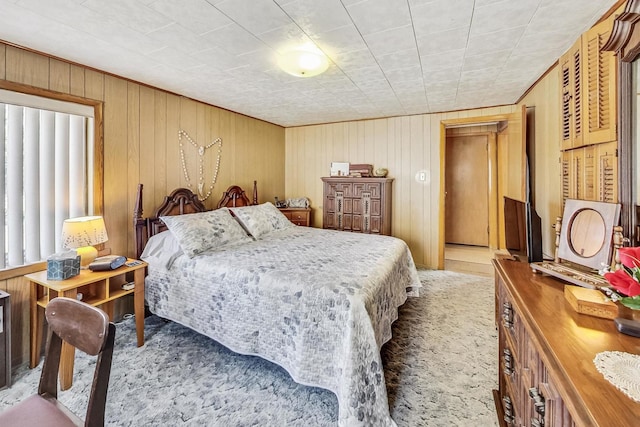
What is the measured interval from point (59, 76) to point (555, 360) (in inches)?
139

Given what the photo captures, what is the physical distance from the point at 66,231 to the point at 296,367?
1.97m

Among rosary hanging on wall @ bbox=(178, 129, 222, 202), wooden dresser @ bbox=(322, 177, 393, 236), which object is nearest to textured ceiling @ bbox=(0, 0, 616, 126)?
rosary hanging on wall @ bbox=(178, 129, 222, 202)

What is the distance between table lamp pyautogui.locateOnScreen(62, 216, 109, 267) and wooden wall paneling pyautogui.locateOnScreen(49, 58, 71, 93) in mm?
1101

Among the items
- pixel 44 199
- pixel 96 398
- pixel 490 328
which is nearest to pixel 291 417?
pixel 96 398

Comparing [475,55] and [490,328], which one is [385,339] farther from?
[475,55]

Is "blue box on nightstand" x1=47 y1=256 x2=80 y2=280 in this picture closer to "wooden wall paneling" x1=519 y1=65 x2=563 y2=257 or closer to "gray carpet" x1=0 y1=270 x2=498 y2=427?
"gray carpet" x1=0 y1=270 x2=498 y2=427

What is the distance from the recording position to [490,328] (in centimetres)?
266

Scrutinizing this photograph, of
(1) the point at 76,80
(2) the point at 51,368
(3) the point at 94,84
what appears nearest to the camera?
(2) the point at 51,368

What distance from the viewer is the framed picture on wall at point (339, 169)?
16.0ft

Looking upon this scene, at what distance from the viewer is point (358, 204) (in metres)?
4.55

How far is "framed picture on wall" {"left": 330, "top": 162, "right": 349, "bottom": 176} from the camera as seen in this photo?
4891mm

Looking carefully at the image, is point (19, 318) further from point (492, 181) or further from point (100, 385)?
point (492, 181)

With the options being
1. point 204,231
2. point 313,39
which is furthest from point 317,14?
point 204,231

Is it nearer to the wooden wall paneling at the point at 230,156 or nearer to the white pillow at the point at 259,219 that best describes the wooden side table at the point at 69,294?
the white pillow at the point at 259,219
